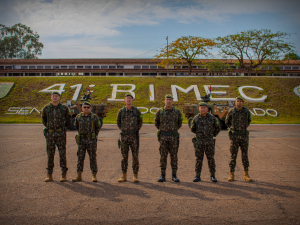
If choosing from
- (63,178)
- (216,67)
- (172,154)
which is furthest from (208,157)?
(216,67)

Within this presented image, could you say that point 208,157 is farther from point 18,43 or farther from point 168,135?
point 18,43

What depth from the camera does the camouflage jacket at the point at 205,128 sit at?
521cm

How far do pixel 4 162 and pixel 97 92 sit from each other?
816 inches

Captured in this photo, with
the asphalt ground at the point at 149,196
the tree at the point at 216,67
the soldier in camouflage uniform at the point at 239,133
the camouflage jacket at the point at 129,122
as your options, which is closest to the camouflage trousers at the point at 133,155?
the camouflage jacket at the point at 129,122

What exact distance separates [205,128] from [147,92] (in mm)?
22118

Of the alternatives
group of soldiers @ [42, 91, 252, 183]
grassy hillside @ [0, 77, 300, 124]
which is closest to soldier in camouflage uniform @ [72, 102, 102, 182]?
group of soldiers @ [42, 91, 252, 183]

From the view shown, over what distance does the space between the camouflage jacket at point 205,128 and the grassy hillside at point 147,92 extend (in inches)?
633

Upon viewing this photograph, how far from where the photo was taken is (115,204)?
3.88m

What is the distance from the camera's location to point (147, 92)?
27.1 meters

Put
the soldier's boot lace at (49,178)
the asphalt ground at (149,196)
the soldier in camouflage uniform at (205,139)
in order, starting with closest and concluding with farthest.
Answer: the asphalt ground at (149,196), the soldier's boot lace at (49,178), the soldier in camouflage uniform at (205,139)

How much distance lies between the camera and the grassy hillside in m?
23.0

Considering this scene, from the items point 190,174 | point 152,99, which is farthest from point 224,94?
point 190,174

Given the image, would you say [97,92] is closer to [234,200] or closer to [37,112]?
[37,112]

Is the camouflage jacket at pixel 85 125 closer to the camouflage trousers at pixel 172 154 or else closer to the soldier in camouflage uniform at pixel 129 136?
the soldier in camouflage uniform at pixel 129 136
